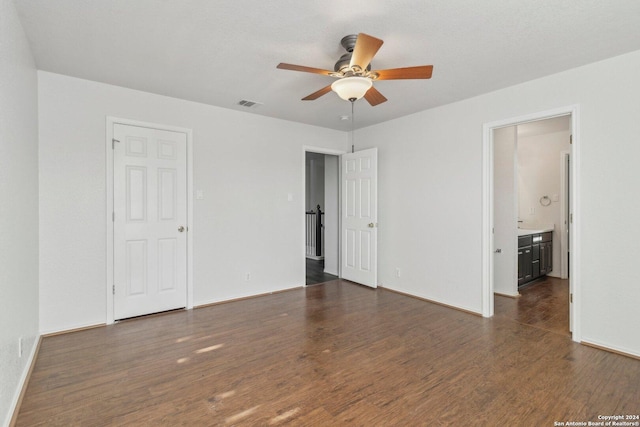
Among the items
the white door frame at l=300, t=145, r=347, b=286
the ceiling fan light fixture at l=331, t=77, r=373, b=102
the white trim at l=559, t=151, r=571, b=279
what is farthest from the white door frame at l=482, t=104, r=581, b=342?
the white trim at l=559, t=151, r=571, b=279

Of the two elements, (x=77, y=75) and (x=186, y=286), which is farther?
(x=186, y=286)

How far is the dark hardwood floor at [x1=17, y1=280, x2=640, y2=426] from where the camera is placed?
197cm

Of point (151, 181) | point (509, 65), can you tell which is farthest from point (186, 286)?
point (509, 65)

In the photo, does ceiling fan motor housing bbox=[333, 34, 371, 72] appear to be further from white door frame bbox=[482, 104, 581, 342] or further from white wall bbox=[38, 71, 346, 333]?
white wall bbox=[38, 71, 346, 333]

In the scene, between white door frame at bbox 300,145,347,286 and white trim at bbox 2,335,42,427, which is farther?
white door frame at bbox 300,145,347,286

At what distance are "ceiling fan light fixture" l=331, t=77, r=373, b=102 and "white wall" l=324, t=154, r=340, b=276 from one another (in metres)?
3.23

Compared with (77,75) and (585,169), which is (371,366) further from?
(77,75)

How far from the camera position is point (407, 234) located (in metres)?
4.60

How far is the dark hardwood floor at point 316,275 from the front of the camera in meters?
5.37

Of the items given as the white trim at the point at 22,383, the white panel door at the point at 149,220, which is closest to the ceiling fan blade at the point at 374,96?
the white panel door at the point at 149,220

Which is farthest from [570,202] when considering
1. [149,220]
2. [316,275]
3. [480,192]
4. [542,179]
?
[149,220]

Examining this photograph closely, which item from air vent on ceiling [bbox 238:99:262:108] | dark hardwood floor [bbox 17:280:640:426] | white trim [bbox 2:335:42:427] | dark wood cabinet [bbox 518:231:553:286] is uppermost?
air vent on ceiling [bbox 238:99:262:108]

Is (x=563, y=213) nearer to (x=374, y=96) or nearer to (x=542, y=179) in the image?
(x=542, y=179)

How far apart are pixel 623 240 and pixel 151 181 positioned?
181 inches
